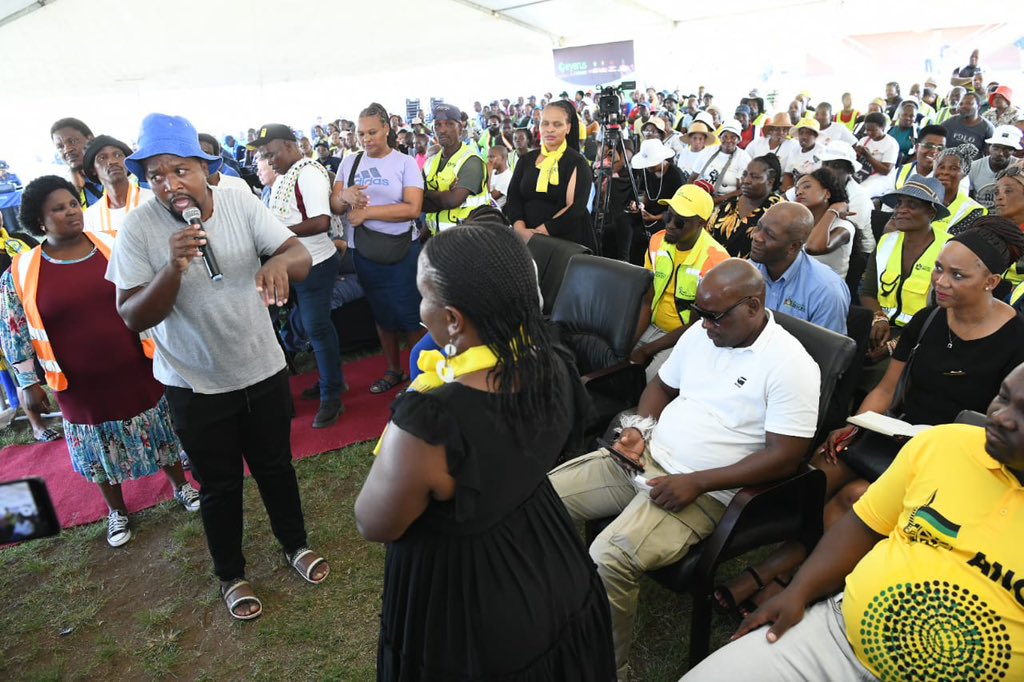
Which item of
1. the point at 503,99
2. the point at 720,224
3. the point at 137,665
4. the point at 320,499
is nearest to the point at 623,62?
the point at 503,99

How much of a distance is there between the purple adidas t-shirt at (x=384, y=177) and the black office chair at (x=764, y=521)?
2486mm

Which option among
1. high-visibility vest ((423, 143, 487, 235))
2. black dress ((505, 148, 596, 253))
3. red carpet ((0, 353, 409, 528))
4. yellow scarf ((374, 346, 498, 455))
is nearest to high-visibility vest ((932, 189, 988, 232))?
black dress ((505, 148, 596, 253))

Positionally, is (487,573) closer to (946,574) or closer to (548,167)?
(946,574)

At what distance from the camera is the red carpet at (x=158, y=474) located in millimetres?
3318

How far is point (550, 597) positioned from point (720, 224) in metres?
3.82

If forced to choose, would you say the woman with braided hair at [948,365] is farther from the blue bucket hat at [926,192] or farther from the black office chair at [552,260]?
the black office chair at [552,260]

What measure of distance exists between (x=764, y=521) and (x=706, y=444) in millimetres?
312

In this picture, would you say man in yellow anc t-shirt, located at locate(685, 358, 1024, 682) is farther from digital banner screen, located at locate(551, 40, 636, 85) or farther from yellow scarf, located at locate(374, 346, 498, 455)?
digital banner screen, located at locate(551, 40, 636, 85)

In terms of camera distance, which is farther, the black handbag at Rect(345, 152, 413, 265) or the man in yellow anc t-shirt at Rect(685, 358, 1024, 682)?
the black handbag at Rect(345, 152, 413, 265)

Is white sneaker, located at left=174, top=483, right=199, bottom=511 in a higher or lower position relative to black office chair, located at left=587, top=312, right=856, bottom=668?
lower

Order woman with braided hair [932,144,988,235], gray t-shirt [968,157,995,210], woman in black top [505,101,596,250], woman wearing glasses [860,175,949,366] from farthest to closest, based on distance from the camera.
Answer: gray t-shirt [968,157,995,210], woman in black top [505,101,596,250], woman with braided hair [932,144,988,235], woman wearing glasses [860,175,949,366]

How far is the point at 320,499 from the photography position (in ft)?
10.6

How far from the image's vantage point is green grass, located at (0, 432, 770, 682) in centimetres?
227

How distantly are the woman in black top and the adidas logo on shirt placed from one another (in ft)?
3.18
